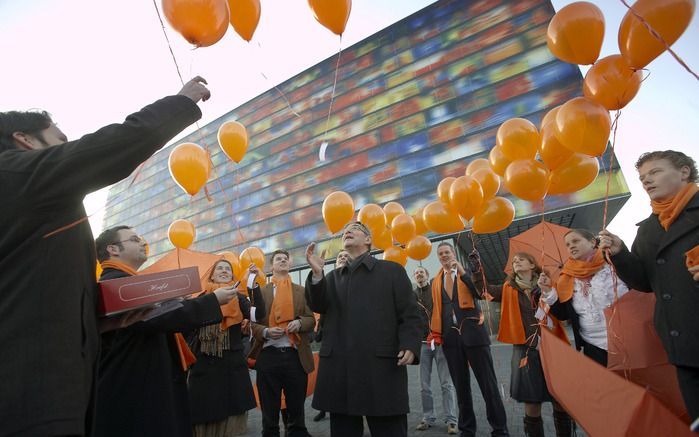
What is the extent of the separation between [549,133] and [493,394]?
2625mm

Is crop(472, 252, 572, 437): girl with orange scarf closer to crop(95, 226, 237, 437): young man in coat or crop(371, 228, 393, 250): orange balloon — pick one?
crop(371, 228, 393, 250): orange balloon

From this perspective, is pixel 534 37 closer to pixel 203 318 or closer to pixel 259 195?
pixel 259 195

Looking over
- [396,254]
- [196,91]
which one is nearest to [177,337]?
[196,91]

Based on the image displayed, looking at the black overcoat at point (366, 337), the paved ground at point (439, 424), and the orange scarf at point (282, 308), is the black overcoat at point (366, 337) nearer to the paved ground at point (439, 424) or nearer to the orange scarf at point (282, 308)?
the orange scarf at point (282, 308)

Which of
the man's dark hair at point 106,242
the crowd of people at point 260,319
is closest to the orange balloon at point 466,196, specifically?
the crowd of people at point 260,319

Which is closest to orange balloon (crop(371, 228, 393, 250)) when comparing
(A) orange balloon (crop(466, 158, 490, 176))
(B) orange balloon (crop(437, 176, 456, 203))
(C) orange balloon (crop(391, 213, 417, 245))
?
(C) orange balloon (crop(391, 213, 417, 245))

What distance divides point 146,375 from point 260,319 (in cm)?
184

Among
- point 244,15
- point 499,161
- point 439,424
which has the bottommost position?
point 439,424

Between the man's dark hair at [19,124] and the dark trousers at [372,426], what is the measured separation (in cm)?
225

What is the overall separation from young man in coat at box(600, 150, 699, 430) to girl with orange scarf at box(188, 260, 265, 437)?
3012 mm

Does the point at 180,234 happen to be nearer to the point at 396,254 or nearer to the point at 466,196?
the point at 396,254

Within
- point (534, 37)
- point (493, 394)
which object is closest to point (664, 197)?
point (493, 394)

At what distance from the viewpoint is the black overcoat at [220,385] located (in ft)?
9.98

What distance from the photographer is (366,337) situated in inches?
98.4
